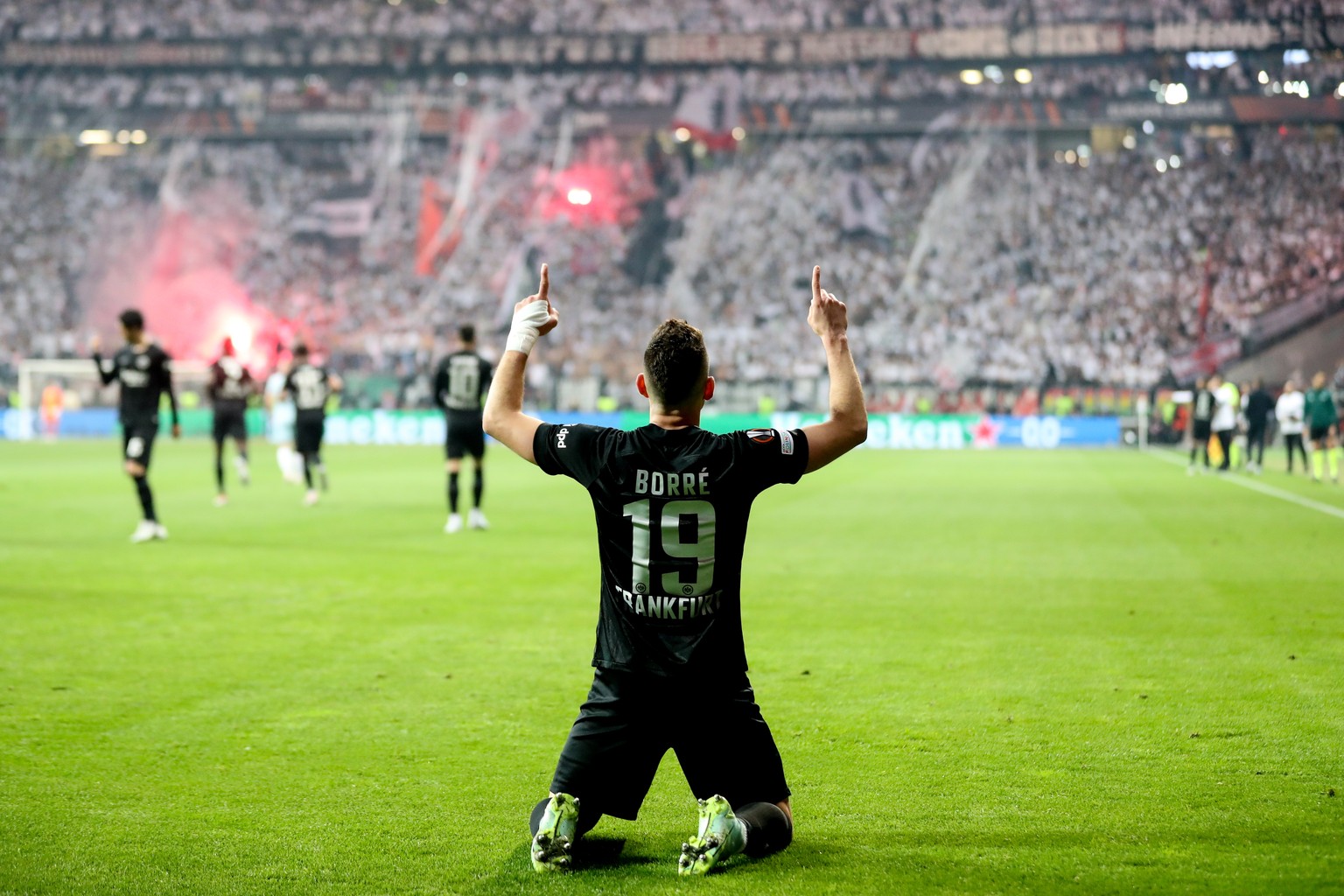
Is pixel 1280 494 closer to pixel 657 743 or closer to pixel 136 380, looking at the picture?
pixel 136 380

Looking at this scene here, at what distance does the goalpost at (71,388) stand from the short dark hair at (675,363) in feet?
135

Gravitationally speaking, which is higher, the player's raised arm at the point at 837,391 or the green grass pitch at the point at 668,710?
the player's raised arm at the point at 837,391

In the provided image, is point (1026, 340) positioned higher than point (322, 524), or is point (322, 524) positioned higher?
point (1026, 340)

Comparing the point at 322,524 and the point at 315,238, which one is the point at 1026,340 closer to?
the point at 315,238

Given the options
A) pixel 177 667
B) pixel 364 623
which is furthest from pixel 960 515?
pixel 177 667

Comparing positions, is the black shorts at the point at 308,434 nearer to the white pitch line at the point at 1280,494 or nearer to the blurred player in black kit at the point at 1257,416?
the white pitch line at the point at 1280,494

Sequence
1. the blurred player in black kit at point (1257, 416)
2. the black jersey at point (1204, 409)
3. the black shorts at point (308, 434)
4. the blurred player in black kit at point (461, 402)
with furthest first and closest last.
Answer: the blurred player in black kit at point (1257, 416) → the black jersey at point (1204, 409) → the black shorts at point (308, 434) → the blurred player in black kit at point (461, 402)

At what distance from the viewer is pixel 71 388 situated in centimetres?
4675

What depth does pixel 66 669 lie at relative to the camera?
755cm

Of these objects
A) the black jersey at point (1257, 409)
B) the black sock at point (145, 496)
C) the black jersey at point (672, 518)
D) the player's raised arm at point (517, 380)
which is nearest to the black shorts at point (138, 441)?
the black sock at point (145, 496)

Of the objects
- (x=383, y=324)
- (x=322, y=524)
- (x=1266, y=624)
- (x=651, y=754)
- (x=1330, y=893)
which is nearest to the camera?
(x=1330, y=893)

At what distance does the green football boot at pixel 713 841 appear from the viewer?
13.6 ft

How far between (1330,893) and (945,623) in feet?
17.6

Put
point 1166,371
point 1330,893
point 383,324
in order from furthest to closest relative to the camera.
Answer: point 383,324, point 1166,371, point 1330,893
